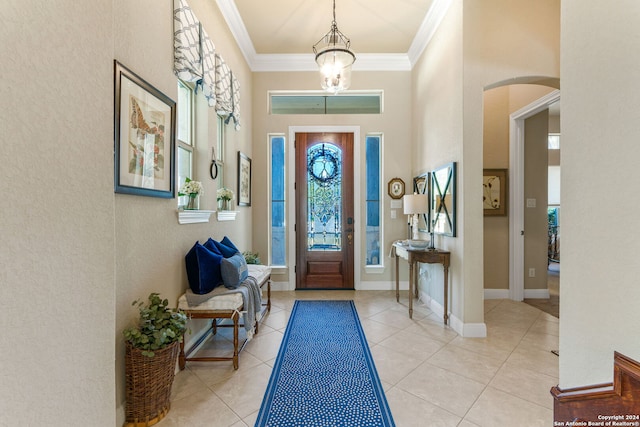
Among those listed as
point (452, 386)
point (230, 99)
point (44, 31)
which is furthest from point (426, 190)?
point (44, 31)

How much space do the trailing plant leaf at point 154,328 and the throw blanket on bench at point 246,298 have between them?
45 cm

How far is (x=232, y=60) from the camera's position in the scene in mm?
3572

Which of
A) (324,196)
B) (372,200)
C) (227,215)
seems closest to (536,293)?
(372,200)

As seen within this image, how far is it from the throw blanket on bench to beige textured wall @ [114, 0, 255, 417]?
0.14m

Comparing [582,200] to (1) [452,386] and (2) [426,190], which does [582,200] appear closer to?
(1) [452,386]

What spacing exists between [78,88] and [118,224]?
793 mm

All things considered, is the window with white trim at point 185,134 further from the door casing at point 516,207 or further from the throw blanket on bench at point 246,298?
the door casing at point 516,207

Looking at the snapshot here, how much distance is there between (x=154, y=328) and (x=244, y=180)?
262 cm

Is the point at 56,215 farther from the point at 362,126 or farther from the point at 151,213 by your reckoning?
the point at 362,126

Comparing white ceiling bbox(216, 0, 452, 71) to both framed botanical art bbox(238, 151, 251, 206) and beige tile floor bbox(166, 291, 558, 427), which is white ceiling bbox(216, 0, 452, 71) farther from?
beige tile floor bbox(166, 291, 558, 427)

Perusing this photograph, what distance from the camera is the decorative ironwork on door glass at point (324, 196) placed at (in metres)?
4.53

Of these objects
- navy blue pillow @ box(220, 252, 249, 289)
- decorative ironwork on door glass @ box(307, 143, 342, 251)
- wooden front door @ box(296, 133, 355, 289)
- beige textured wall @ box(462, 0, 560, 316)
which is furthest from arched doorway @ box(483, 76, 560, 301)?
navy blue pillow @ box(220, 252, 249, 289)

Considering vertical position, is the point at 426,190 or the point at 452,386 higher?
the point at 426,190

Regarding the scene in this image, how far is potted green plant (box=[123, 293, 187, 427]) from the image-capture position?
1.61 metres
